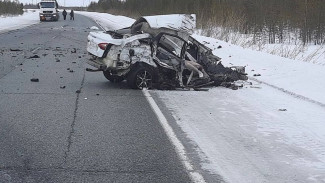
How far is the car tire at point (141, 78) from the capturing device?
9.88 metres

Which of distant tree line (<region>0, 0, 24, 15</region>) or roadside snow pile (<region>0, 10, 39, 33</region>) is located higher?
distant tree line (<region>0, 0, 24, 15</region>)

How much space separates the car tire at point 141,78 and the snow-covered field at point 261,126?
390 millimetres

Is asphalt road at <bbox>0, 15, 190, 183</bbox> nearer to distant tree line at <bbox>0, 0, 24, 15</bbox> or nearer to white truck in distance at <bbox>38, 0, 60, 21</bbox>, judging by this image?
white truck in distance at <bbox>38, 0, 60, 21</bbox>

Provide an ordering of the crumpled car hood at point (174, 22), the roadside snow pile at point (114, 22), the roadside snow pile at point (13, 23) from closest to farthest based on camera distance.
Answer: the crumpled car hood at point (174, 22) → the roadside snow pile at point (13, 23) → the roadside snow pile at point (114, 22)

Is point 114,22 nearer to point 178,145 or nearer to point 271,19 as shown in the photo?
point 271,19

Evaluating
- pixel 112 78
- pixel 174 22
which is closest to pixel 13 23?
pixel 112 78

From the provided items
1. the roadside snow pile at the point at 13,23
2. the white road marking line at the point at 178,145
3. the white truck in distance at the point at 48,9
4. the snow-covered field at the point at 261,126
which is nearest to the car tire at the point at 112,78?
the snow-covered field at the point at 261,126

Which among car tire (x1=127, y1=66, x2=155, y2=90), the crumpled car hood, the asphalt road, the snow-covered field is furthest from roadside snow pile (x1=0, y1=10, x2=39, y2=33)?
the snow-covered field

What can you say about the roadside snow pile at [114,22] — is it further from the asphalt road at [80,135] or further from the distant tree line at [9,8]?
the asphalt road at [80,135]

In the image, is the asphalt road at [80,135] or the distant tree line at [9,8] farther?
the distant tree line at [9,8]

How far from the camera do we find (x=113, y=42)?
982cm

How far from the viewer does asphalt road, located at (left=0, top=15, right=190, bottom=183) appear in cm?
466

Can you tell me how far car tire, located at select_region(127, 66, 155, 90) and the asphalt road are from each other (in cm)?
23

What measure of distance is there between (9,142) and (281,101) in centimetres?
575
